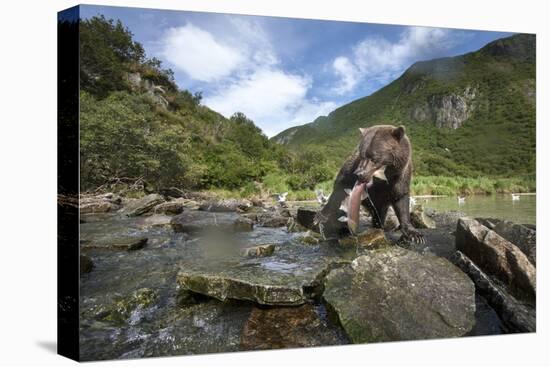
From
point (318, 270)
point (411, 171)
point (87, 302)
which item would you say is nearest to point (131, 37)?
point (87, 302)

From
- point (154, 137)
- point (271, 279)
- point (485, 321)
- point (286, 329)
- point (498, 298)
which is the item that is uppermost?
point (154, 137)

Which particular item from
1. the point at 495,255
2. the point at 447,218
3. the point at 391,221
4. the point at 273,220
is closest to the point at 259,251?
the point at 273,220

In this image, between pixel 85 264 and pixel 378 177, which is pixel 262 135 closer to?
pixel 378 177

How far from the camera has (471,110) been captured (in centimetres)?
741

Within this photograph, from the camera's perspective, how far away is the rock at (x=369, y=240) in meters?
6.66

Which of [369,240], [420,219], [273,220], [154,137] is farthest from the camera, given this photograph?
[420,219]

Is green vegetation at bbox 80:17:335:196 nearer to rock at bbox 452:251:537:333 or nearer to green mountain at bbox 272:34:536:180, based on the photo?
green mountain at bbox 272:34:536:180

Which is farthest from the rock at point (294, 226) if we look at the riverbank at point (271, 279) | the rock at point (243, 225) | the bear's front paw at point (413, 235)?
the bear's front paw at point (413, 235)

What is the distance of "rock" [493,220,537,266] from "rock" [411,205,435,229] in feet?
3.00

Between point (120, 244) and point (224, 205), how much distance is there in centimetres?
128

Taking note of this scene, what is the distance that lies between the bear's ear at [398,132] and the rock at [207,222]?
2247 mm

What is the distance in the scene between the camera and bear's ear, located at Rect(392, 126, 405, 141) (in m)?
6.83

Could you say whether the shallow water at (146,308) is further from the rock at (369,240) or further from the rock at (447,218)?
the rock at (447,218)

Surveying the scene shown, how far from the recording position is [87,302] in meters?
5.37
